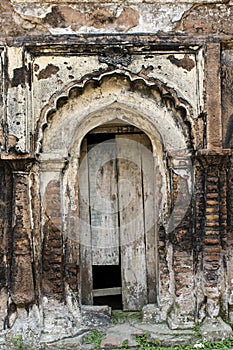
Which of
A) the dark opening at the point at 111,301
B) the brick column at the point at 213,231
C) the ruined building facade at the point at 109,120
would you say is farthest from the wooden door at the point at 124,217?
the brick column at the point at 213,231

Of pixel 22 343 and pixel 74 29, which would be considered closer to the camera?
pixel 22 343

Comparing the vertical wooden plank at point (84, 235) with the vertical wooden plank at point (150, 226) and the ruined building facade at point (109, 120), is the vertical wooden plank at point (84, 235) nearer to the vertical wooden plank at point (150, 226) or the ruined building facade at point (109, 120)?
the ruined building facade at point (109, 120)

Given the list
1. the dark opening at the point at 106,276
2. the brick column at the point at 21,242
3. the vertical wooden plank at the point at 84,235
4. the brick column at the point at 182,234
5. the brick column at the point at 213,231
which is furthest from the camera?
the dark opening at the point at 106,276

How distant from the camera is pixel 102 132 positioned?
5.57 m

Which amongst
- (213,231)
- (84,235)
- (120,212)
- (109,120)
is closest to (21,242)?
(84,235)

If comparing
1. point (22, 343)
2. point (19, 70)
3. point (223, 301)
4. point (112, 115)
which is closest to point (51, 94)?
point (19, 70)

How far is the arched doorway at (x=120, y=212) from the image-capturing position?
551cm

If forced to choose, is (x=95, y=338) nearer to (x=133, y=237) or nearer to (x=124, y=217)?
(x=133, y=237)

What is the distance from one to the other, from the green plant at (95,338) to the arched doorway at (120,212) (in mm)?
667

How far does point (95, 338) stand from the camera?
4754 millimetres

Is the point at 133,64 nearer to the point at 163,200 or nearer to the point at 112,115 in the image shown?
the point at 112,115

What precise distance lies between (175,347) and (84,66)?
10.2ft

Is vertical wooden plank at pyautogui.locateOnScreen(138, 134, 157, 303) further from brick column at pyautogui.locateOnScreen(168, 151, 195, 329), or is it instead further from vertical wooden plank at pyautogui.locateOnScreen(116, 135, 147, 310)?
brick column at pyautogui.locateOnScreen(168, 151, 195, 329)

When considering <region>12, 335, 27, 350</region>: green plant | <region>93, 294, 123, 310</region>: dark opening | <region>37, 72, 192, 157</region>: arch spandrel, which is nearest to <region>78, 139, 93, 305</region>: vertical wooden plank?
<region>93, 294, 123, 310</region>: dark opening
